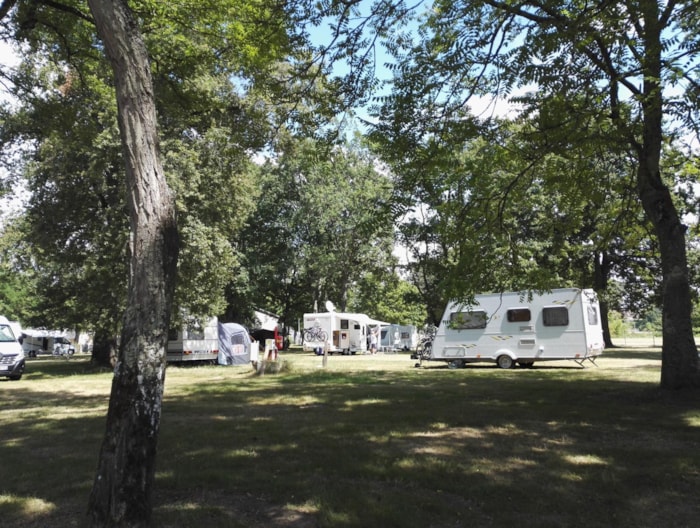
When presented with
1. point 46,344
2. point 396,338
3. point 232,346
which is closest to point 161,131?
point 232,346

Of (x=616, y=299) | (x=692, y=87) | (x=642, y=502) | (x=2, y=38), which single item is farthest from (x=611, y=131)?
(x=616, y=299)

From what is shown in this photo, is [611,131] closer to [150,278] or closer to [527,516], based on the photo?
[527,516]

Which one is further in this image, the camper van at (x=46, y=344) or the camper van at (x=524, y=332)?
the camper van at (x=46, y=344)

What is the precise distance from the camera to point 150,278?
11.1 feet

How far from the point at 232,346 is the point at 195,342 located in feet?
5.57

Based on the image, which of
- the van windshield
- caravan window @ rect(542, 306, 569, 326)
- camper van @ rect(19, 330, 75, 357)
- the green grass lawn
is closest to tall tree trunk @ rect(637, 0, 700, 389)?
the green grass lawn

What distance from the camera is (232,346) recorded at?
22891 mm

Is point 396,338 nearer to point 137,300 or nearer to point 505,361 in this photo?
point 505,361

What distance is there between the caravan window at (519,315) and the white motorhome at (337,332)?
15.5 m

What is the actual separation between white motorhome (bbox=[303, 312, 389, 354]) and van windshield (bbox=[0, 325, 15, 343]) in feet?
56.4

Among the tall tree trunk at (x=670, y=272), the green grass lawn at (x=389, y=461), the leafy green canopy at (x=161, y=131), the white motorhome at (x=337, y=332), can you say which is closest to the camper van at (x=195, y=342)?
the leafy green canopy at (x=161, y=131)

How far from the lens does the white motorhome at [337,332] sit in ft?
105

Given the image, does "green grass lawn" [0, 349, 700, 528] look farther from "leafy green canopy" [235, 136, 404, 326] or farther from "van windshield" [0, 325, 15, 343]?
"leafy green canopy" [235, 136, 404, 326]

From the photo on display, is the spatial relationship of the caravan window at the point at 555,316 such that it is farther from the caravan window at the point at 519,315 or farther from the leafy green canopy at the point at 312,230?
the leafy green canopy at the point at 312,230
